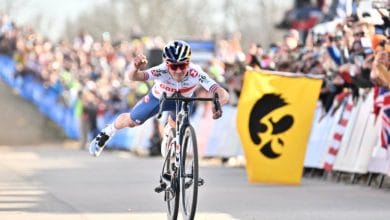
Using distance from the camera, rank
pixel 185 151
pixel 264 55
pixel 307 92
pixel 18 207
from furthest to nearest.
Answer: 1. pixel 264 55
2. pixel 307 92
3. pixel 18 207
4. pixel 185 151

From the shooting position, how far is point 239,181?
1911 centimetres

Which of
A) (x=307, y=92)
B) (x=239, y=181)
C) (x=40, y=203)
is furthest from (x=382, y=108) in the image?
(x=40, y=203)

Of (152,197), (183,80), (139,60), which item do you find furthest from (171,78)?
(152,197)

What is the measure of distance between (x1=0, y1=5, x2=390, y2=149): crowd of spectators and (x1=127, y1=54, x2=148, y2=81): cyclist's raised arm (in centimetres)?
465

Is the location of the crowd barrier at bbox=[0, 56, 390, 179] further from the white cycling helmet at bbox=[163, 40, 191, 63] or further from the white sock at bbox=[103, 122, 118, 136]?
the white cycling helmet at bbox=[163, 40, 191, 63]

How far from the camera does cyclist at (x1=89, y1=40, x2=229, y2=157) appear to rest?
1206 cm

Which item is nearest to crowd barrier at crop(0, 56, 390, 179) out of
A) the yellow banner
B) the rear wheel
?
the yellow banner

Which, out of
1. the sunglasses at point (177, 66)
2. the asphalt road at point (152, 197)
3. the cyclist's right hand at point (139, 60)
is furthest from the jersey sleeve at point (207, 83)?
the asphalt road at point (152, 197)

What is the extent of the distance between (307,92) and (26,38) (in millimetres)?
28027

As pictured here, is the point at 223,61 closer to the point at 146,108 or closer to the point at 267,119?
the point at 267,119

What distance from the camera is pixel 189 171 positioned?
11.7m

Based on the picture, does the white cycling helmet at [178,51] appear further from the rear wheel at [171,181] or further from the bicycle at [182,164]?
the rear wheel at [171,181]

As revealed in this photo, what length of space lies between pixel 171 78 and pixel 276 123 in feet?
19.1

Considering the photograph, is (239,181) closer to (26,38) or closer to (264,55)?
(264,55)
